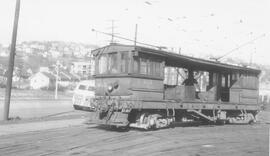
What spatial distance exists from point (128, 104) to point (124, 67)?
62.1 inches

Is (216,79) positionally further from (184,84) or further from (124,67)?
(124,67)

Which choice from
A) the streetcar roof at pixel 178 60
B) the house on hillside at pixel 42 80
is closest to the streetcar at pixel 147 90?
the streetcar roof at pixel 178 60

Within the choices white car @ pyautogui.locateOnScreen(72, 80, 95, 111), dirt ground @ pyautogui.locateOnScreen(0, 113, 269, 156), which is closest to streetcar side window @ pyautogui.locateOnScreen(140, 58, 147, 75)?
dirt ground @ pyautogui.locateOnScreen(0, 113, 269, 156)

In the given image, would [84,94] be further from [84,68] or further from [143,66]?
[84,68]

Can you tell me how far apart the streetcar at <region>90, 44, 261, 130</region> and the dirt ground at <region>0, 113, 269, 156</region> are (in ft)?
3.01

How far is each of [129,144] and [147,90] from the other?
3.93 m

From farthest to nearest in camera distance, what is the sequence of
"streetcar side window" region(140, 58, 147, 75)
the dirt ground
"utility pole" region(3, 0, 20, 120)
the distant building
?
the distant building → "utility pole" region(3, 0, 20, 120) → "streetcar side window" region(140, 58, 147, 75) → the dirt ground

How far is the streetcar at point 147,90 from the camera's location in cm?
1365

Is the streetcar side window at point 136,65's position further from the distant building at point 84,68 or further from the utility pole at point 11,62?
the distant building at point 84,68

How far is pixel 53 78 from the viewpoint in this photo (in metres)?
110

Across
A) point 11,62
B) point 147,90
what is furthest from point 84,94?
point 147,90

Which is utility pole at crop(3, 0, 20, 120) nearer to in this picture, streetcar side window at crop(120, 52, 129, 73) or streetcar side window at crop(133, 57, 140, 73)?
streetcar side window at crop(120, 52, 129, 73)

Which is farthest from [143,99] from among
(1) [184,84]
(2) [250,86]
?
(2) [250,86]

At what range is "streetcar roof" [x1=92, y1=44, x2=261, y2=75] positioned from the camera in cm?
1403
